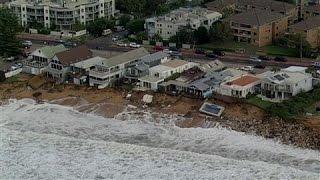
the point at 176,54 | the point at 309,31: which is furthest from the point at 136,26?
the point at 309,31

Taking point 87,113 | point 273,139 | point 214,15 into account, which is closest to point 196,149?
point 273,139

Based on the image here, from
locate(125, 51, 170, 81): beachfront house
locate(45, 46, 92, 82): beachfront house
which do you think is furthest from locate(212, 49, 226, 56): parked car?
locate(45, 46, 92, 82): beachfront house

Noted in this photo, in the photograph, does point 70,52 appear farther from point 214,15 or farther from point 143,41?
point 214,15

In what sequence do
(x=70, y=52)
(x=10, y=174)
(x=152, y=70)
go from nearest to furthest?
(x=10, y=174) < (x=152, y=70) < (x=70, y=52)

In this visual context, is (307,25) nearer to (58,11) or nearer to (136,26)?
(136,26)

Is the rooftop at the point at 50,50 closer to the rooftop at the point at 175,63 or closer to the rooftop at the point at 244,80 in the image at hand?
the rooftop at the point at 175,63

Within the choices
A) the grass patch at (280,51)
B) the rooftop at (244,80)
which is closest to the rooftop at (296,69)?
the rooftop at (244,80)

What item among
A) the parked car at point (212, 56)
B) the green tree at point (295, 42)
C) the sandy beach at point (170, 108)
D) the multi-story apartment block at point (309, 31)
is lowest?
the sandy beach at point (170, 108)
